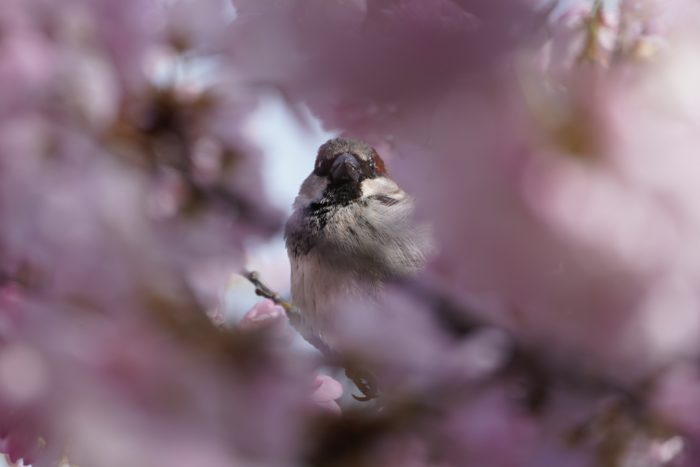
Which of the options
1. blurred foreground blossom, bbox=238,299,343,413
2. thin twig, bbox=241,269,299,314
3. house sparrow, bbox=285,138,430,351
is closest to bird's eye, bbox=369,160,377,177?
house sparrow, bbox=285,138,430,351

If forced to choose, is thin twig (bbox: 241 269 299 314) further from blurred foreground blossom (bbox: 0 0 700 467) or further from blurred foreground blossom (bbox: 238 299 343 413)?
blurred foreground blossom (bbox: 0 0 700 467)

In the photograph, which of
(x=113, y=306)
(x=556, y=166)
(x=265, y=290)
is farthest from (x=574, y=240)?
(x=265, y=290)

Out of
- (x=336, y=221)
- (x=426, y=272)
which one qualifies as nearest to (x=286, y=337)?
(x=426, y=272)

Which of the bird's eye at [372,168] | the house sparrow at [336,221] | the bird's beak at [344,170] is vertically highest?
the bird's eye at [372,168]

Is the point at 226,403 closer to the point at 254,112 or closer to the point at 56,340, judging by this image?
the point at 56,340

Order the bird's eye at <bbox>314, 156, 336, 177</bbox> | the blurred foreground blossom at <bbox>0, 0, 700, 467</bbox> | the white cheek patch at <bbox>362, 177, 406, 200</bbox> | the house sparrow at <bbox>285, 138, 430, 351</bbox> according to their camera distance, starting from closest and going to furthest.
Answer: the blurred foreground blossom at <bbox>0, 0, 700, 467</bbox>, the house sparrow at <bbox>285, 138, 430, 351</bbox>, the white cheek patch at <bbox>362, 177, 406, 200</bbox>, the bird's eye at <bbox>314, 156, 336, 177</bbox>

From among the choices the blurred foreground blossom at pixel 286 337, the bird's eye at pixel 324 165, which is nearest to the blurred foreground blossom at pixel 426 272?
the blurred foreground blossom at pixel 286 337

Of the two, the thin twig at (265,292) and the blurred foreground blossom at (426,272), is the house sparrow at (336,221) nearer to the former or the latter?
the thin twig at (265,292)

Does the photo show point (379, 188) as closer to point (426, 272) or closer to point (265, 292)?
point (265, 292)
